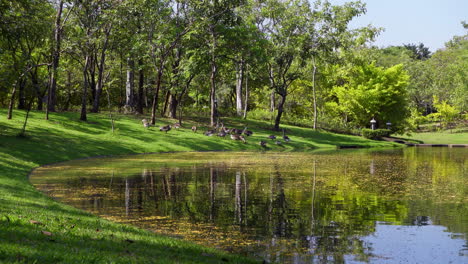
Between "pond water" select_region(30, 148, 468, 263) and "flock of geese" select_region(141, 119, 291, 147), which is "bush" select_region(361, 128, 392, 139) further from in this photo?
"pond water" select_region(30, 148, 468, 263)

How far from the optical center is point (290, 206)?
1636 centimetres

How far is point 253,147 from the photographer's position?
48.4 meters

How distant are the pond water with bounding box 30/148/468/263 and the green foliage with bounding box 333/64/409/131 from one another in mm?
44845

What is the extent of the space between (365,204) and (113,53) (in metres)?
50.3

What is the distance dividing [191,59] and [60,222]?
43705 mm

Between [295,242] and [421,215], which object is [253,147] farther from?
[295,242]

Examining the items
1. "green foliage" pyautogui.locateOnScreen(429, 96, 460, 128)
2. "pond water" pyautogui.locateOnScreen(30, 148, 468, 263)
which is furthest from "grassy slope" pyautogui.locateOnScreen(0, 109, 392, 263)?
"green foliage" pyautogui.locateOnScreen(429, 96, 460, 128)

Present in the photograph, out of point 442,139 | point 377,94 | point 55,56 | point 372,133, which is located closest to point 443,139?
point 442,139

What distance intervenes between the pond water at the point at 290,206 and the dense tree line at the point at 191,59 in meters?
13.2

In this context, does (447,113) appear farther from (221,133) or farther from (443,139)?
(221,133)

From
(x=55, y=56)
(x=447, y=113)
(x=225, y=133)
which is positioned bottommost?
(x=225, y=133)

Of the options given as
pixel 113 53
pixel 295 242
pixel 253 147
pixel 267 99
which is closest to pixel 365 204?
pixel 295 242

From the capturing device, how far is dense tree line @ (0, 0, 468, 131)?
45938mm

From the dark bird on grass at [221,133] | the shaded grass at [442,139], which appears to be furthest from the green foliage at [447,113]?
the dark bird on grass at [221,133]
